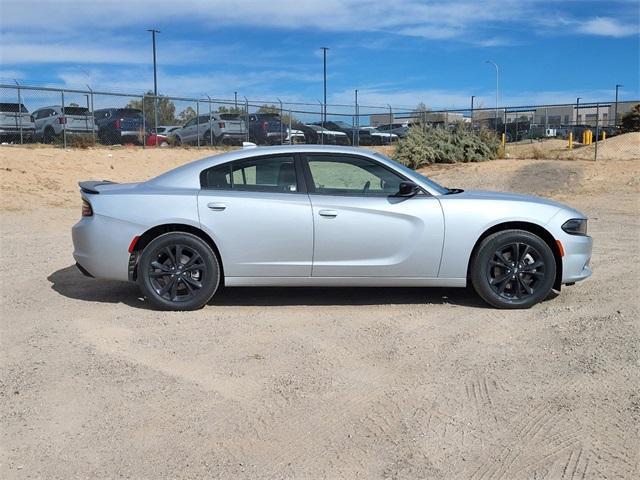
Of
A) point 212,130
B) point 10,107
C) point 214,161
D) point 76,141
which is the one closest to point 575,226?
point 214,161

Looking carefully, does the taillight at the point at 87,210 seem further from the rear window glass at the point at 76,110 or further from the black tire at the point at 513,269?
the rear window glass at the point at 76,110

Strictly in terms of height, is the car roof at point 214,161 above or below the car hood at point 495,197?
above

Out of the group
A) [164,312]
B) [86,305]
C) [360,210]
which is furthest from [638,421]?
[86,305]

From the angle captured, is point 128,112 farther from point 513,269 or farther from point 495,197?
point 513,269

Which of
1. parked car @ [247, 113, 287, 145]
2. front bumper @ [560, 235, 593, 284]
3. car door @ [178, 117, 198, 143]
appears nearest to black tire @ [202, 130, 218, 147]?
car door @ [178, 117, 198, 143]

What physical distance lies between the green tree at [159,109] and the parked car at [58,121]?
2414mm

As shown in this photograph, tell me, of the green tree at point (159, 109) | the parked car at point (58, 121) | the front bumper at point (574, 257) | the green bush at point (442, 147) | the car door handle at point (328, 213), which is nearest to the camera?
the car door handle at point (328, 213)

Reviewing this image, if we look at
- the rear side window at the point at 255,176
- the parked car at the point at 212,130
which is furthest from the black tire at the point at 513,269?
the parked car at the point at 212,130

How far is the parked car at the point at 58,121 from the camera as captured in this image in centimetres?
2348

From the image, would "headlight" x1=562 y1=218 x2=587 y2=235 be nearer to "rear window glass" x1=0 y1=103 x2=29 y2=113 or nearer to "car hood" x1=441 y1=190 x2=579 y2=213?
"car hood" x1=441 y1=190 x2=579 y2=213

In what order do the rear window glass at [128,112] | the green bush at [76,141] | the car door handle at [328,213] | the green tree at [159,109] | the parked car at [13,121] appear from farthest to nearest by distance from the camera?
the green tree at [159,109] < the rear window glass at [128,112] < the green bush at [76,141] < the parked car at [13,121] < the car door handle at [328,213]

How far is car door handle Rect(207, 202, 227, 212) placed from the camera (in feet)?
20.4

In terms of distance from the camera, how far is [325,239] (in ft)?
20.3

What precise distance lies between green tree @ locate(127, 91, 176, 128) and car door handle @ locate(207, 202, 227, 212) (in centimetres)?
1994
